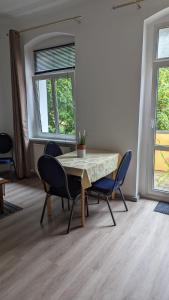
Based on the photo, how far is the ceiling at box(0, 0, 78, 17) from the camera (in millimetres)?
3439

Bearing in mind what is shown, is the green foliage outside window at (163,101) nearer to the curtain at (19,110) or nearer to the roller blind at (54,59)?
the roller blind at (54,59)

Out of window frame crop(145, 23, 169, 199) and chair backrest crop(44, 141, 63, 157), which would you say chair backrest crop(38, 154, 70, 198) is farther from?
window frame crop(145, 23, 169, 199)

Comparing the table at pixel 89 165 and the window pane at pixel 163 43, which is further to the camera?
the window pane at pixel 163 43

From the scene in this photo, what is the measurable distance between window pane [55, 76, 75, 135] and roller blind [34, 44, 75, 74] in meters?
0.23

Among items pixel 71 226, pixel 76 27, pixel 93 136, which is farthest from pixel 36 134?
pixel 71 226

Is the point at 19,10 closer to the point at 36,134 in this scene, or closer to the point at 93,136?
the point at 36,134

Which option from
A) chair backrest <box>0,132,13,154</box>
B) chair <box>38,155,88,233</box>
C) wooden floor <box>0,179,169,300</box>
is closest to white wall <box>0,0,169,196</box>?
wooden floor <box>0,179,169,300</box>

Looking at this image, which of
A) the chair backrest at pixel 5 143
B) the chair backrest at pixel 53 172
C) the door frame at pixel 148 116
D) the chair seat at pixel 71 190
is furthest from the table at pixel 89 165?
the chair backrest at pixel 5 143

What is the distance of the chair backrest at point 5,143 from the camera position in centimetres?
454

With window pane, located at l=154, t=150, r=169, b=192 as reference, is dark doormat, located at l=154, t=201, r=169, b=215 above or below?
below

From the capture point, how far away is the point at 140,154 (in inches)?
129

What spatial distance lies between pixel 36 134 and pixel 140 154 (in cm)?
226

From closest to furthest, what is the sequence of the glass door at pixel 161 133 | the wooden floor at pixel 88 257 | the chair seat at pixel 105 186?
1. the wooden floor at pixel 88 257
2. the chair seat at pixel 105 186
3. the glass door at pixel 161 133

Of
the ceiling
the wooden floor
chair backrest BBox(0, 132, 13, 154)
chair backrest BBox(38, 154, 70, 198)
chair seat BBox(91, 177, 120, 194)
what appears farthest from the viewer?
chair backrest BBox(0, 132, 13, 154)
